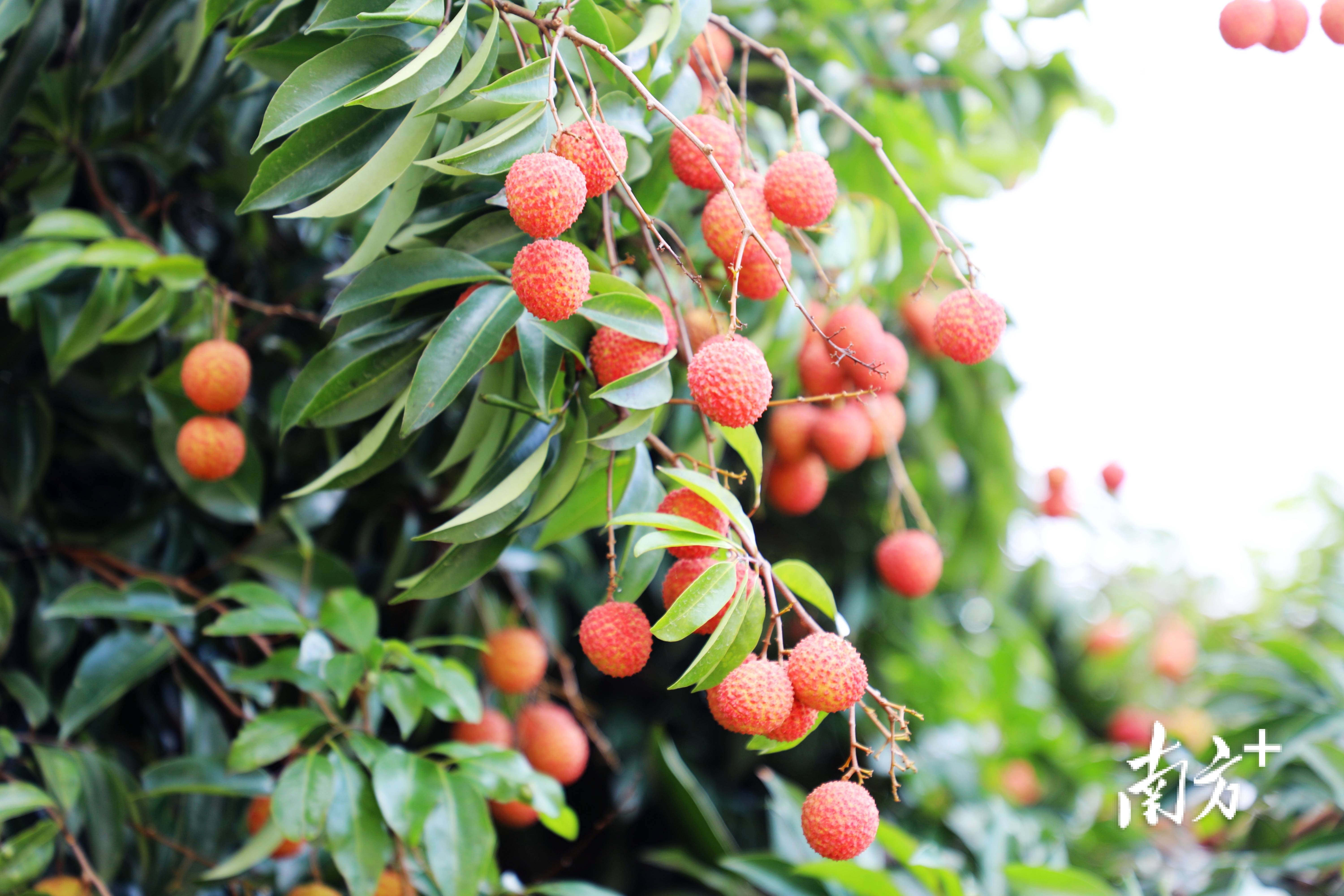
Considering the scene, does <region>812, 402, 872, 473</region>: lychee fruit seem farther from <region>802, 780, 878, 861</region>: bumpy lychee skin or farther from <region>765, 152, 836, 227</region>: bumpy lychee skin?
<region>802, 780, 878, 861</region>: bumpy lychee skin

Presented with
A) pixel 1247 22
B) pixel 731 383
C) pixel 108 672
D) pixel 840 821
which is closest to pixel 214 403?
pixel 108 672

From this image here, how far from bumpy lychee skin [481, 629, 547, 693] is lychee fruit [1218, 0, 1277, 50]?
922 millimetres

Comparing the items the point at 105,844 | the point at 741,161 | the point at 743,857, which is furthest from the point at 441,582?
the point at 743,857

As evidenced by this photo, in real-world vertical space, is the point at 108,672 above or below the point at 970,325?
below

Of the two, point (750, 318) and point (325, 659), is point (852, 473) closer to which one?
point (750, 318)

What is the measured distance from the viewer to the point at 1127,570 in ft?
8.07

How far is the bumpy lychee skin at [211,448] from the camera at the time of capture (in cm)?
92

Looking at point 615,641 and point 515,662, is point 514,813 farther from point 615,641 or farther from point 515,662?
point 615,641

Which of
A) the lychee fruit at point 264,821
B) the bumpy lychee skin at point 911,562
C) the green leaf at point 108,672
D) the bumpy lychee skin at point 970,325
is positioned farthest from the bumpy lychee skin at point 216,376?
the bumpy lychee skin at point 911,562

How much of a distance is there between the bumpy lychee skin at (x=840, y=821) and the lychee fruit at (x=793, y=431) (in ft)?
1.91

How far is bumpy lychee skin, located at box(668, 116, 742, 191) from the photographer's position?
70 centimetres

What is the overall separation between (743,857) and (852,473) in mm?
608

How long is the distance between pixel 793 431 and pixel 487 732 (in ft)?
1.62

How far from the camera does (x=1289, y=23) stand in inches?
33.4
